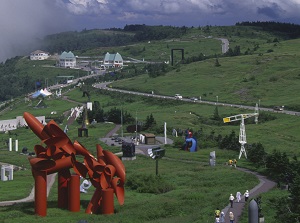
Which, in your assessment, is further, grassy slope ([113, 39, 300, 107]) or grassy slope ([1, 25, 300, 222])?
grassy slope ([113, 39, 300, 107])

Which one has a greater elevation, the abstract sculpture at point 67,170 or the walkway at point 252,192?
the abstract sculpture at point 67,170

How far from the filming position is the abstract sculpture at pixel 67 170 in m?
38.8

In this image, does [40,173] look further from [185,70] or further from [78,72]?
[78,72]

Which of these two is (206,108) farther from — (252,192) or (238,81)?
(252,192)

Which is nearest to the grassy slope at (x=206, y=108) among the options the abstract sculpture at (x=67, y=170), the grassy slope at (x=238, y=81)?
the grassy slope at (x=238, y=81)

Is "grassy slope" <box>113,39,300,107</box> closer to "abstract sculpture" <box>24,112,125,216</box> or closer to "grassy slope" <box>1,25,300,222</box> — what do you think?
"grassy slope" <box>1,25,300,222</box>

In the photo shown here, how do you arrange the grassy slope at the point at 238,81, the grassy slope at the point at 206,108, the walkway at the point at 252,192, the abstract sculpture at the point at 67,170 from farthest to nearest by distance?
the grassy slope at the point at 238,81
the grassy slope at the point at 206,108
the abstract sculpture at the point at 67,170
the walkway at the point at 252,192

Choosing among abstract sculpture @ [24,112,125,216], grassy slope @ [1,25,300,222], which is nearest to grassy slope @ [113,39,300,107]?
grassy slope @ [1,25,300,222]

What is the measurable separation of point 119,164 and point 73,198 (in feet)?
11.5

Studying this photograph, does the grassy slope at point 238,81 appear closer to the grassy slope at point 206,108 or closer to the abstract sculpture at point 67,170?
the grassy slope at point 206,108

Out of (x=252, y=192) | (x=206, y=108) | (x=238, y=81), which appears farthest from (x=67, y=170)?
(x=238, y=81)

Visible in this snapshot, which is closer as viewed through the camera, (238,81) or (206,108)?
(206,108)

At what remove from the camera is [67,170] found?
4050cm

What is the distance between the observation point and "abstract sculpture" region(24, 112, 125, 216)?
38812 mm
